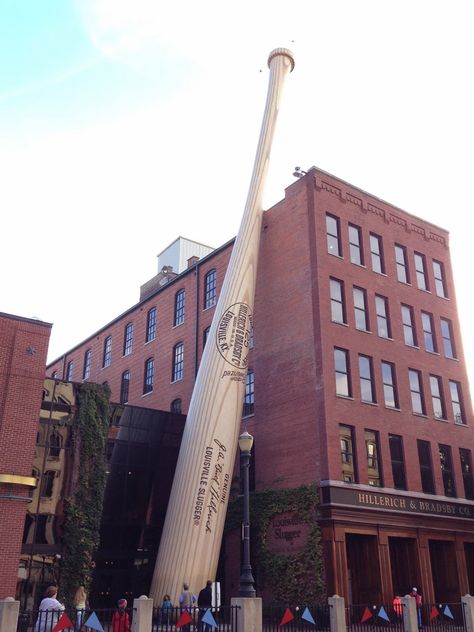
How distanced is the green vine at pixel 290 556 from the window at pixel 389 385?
668cm

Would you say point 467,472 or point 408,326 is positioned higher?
point 408,326

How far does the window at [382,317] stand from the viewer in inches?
1267

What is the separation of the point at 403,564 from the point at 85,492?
14.4 meters

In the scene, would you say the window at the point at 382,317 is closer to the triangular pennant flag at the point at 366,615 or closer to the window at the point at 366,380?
the window at the point at 366,380

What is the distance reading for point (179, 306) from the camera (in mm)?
41250

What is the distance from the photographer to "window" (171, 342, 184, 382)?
39.0 meters

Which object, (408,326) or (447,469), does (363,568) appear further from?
(408,326)

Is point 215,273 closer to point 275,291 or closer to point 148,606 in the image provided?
point 275,291

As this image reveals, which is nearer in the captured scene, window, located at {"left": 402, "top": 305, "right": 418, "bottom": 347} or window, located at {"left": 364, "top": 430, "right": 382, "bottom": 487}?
window, located at {"left": 364, "top": 430, "right": 382, "bottom": 487}

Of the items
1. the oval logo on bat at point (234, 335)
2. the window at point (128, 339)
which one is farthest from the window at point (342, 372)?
the window at point (128, 339)

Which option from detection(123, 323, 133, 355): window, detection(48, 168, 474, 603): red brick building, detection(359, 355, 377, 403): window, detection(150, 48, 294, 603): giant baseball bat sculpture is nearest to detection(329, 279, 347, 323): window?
detection(48, 168, 474, 603): red brick building

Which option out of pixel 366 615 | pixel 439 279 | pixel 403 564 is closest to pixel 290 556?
pixel 403 564

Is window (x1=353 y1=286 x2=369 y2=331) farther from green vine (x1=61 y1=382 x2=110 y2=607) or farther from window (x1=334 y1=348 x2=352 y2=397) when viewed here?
green vine (x1=61 y1=382 x2=110 y2=607)

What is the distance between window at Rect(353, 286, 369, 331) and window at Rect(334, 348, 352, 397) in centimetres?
200
